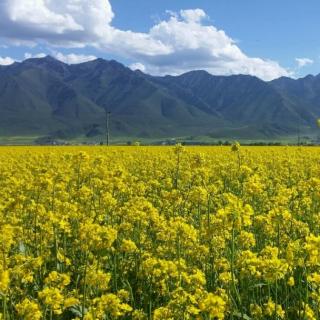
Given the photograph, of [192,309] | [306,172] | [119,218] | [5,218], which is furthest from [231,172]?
[192,309]

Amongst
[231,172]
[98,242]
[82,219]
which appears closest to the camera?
[98,242]

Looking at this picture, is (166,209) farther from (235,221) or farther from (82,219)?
(235,221)

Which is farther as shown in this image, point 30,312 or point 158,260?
point 158,260

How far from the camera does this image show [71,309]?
229 inches

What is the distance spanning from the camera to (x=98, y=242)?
205 inches

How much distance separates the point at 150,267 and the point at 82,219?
103 inches

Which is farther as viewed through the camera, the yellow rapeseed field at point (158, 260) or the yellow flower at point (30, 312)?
the yellow rapeseed field at point (158, 260)

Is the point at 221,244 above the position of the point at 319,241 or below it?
below

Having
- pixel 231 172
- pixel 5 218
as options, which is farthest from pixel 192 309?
pixel 231 172

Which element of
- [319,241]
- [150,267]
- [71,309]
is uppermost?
[319,241]

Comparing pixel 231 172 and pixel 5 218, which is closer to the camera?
pixel 5 218

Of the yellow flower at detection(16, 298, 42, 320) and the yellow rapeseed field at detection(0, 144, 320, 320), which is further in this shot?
the yellow rapeseed field at detection(0, 144, 320, 320)

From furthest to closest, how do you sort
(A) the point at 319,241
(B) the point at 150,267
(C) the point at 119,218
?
(C) the point at 119,218 < (B) the point at 150,267 < (A) the point at 319,241

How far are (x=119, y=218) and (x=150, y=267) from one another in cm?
322
